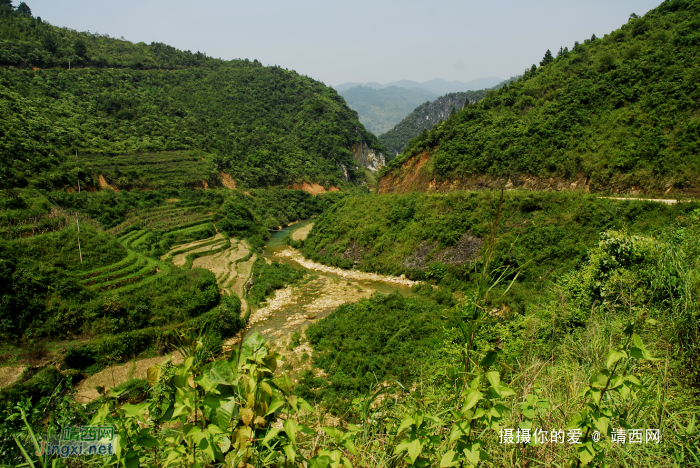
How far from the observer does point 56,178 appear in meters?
25.7

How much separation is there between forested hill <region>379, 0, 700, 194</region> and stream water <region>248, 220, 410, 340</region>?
1252cm

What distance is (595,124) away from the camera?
21516 millimetres

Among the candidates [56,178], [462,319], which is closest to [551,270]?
[462,319]

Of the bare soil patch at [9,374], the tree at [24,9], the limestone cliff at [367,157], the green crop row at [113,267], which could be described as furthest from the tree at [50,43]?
the bare soil patch at [9,374]

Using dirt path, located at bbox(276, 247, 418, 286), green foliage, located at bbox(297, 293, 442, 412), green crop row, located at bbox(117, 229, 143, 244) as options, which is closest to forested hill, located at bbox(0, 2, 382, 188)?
green crop row, located at bbox(117, 229, 143, 244)

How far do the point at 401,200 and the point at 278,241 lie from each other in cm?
1428

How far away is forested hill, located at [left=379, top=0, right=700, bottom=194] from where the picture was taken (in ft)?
57.7

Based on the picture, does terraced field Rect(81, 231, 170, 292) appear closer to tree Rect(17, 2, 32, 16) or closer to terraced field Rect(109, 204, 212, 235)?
terraced field Rect(109, 204, 212, 235)

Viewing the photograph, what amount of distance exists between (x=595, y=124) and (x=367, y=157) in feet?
197

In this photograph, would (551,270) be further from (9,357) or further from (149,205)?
(149,205)

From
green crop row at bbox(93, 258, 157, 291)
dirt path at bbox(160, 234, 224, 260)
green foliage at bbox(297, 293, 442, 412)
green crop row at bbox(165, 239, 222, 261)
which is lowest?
green foliage at bbox(297, 293, 442, 412)

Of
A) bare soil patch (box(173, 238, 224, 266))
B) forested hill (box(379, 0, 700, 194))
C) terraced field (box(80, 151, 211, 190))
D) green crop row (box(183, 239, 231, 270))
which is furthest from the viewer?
terraced field (box(80, 151, 211, 190))

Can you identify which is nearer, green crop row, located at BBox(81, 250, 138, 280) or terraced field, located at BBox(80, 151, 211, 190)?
green crop row, located at BBox(81, 250, 138, 280)

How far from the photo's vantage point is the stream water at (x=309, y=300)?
16.5 metres
